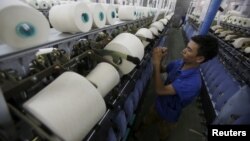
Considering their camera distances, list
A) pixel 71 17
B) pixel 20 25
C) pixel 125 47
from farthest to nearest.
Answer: pixel 125 47, pixel 71 17, pixel 20 25

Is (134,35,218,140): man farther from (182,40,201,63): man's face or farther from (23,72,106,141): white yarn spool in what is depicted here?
(23,72,106,141): white yarn spool

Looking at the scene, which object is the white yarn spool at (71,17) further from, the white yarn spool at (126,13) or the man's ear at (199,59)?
the white yarn spool at (126,13)

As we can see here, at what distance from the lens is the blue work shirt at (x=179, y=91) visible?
1.36 meters

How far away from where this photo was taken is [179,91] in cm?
136

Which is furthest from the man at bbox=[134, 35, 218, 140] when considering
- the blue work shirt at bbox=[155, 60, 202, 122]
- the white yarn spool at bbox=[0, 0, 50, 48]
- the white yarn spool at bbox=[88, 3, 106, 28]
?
the white yarn spool at bbox=[0, 0, 50, 48]

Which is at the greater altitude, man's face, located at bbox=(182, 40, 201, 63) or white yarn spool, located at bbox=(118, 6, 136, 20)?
white yarn spool, located at bbox=(118, 6, 136, 20)

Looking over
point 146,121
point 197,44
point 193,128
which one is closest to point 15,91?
point 197,44

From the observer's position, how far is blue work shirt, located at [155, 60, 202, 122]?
136 centimetres

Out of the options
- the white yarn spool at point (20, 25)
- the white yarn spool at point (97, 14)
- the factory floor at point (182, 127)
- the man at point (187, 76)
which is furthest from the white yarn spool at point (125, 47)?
the factory floor at point (182, 127)

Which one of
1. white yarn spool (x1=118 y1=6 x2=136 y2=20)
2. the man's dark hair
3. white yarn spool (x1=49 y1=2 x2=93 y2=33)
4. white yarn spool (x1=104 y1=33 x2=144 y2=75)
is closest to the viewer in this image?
white yarn spool (x1=49 y1=2 x2=93 y2=33)

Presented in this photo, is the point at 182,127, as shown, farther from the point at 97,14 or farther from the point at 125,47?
the point at 97,14

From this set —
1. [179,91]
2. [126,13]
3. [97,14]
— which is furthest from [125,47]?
[126,13]

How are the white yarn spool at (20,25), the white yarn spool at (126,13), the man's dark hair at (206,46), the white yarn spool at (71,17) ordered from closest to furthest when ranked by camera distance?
1. the white yarn spool at (20,25)
2. the white yarn spool at (71,17)
3. the man's dark hair at (206,46)
4. the white yarn spool at (126,13)

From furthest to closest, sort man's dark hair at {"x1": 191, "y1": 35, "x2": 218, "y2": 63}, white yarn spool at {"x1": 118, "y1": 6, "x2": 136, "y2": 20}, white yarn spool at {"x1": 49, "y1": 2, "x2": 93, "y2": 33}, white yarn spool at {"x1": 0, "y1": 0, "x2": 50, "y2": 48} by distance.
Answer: white yarn spool at {"x1": 118, "y1": 6, "x2": 136, "y2": 20}, man's dark hair at {"x1": 191, "y1": 35, "x2": 218, "y2": 63}, white yarn spool at {"x1": 49, "y1": 2, "x2": 93, "y2": 33}, white yarn spool at {"x1": 0, "y1": 0, "x2": 50, "y2": 48}
